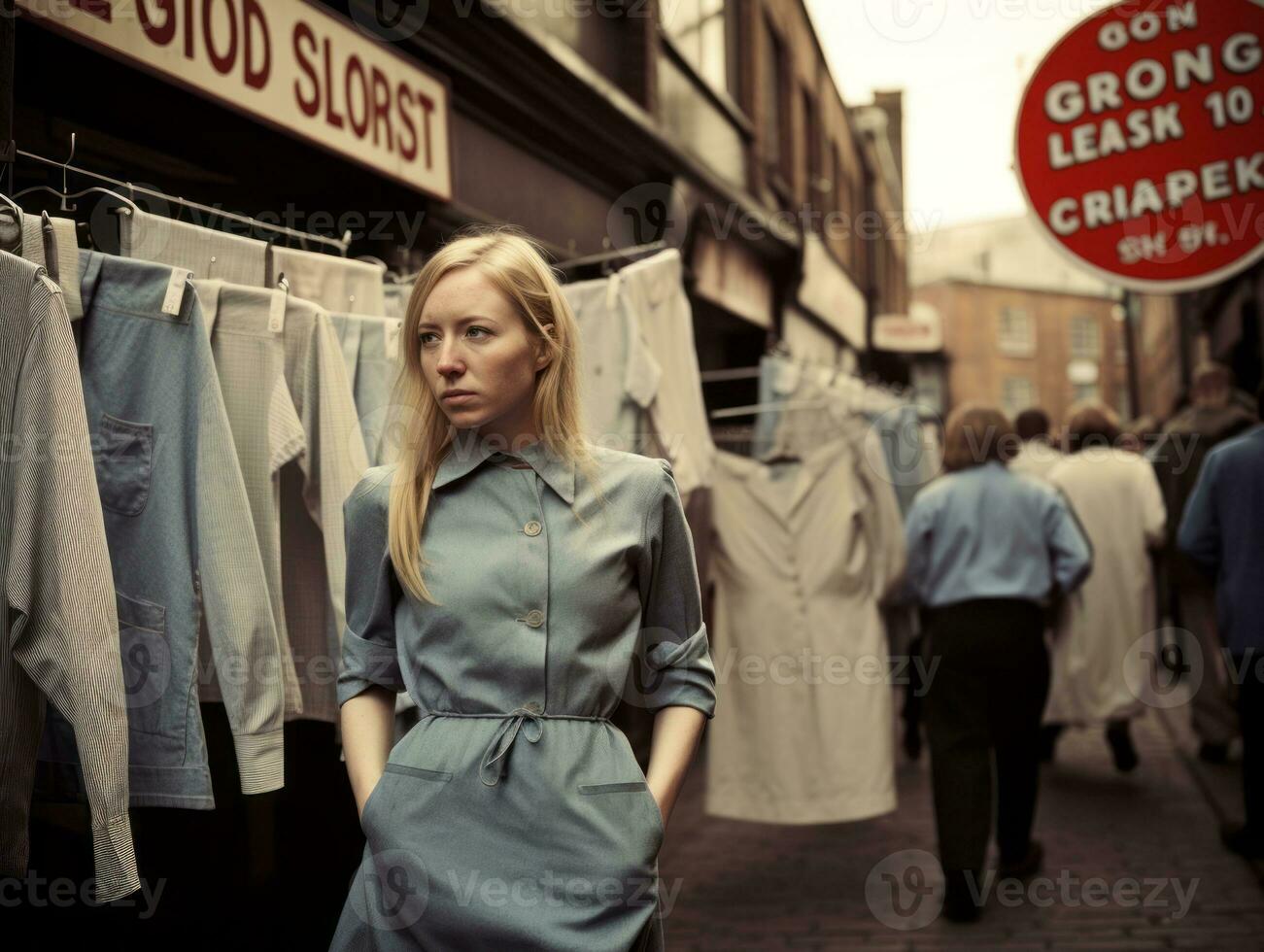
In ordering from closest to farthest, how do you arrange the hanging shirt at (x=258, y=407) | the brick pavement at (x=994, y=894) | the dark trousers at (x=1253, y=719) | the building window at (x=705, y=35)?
the hanging shirt at (x=258, y=407) → the brick pavement at (x=994, y=894) → the dark trousers at (x=1253, y=719) → the building window at (x=705, y=35)

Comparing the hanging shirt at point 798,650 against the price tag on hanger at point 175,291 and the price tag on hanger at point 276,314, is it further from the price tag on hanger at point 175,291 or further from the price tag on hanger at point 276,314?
the price tag on hanger at point 175,291

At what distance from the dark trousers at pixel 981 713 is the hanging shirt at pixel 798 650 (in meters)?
0.39

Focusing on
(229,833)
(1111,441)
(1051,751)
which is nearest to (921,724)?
(1051,751)

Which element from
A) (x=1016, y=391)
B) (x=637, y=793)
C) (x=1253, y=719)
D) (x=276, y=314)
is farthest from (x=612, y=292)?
(x=1016, y=391)

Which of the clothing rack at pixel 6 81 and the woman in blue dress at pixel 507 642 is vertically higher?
the clothing rack at pixel 6 81

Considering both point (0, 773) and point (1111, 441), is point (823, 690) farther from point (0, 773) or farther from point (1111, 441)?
point (0, 773)

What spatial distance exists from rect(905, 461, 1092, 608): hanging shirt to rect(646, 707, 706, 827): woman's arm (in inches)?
142

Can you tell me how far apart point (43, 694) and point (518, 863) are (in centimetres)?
117

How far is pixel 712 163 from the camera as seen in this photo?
11344 millimetres

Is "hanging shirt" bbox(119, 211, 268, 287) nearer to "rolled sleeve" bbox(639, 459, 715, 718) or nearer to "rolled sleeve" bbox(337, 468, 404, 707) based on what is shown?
"rolled sleeve" bbox(337, 468, 404, 707)

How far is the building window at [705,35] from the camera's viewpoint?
36.1 ft

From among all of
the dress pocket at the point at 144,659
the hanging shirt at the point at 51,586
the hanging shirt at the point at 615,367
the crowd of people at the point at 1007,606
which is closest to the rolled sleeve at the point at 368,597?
the hanging shirt at the point at 51,586

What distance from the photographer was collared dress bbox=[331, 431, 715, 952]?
195 cm

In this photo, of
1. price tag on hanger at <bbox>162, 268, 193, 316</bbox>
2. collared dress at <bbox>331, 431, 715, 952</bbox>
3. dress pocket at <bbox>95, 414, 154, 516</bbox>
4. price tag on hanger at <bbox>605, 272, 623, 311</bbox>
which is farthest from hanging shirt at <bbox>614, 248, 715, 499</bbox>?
collared dress at <bbox>331, 431, 715, 952</bbox>
